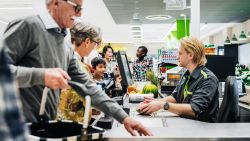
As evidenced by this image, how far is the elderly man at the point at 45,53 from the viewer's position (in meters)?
1.53

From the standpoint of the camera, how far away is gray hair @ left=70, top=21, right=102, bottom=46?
7.88 ft

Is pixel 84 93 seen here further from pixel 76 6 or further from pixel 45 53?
pixel 76 6

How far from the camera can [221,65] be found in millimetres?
4645

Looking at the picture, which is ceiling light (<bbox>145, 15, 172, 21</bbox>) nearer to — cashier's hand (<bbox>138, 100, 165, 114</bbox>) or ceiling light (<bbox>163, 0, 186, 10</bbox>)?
ceiling light (<bbox>163, 0, 186, 10</bbox>)

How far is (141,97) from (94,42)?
3.02ft

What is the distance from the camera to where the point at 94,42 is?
2.48 metres

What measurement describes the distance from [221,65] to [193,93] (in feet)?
6.74

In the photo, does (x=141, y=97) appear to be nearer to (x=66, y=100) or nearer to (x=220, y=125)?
(x=220, y=125)

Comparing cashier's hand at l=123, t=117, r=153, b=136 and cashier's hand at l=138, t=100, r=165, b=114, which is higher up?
cashier's hand at l=123, t=117, r=153, b=136

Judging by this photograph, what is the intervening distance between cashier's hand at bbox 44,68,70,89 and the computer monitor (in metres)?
3.65

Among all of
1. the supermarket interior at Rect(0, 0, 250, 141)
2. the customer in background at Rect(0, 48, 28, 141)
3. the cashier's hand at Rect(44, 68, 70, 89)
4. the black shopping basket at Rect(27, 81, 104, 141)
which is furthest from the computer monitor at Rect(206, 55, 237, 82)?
the customer in background at Rect(0, 48, 28, 141)

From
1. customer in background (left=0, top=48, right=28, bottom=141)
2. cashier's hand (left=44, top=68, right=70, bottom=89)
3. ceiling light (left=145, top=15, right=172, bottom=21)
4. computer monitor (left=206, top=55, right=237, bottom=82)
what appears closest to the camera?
customer in background (left=0, top=48, right=28, bottom=141)

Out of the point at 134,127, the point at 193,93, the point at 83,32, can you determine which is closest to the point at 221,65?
→ the point at 193,93

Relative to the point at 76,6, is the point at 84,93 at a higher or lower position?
lower
